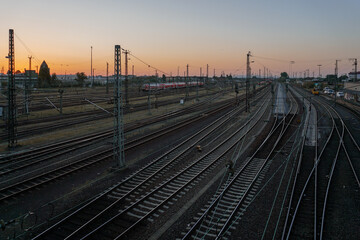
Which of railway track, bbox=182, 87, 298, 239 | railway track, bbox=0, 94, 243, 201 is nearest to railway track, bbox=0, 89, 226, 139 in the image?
railway track, bbox=0, 94, 243, 201

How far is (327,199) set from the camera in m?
12.0

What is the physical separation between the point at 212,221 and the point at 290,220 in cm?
262

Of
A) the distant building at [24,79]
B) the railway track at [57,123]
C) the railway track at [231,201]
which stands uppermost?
the distant building at [24,79]

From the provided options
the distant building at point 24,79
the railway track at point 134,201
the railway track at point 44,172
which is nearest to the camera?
the railway track at point 134,201

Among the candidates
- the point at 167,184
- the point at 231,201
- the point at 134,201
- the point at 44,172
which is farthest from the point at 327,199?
the point at 44,172

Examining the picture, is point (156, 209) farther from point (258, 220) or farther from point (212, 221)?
point (258, 220)

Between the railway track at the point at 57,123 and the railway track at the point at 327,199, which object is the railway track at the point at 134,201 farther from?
the railway track at the point at 57,123

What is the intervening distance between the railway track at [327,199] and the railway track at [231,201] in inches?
65.3

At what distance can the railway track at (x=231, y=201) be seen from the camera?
9.58 m

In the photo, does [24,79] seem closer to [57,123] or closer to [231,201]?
[57,123]

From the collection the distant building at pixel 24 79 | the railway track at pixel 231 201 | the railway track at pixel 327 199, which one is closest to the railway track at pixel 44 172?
the railway track at pixel 231 201

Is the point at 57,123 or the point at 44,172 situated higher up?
the point at 57,123

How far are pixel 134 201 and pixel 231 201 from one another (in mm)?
3760

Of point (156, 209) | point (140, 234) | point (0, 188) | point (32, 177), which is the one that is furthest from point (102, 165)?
point (140, 234)
